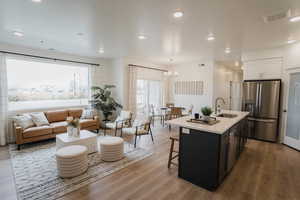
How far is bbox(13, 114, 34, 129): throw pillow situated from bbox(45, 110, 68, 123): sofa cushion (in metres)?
0.55

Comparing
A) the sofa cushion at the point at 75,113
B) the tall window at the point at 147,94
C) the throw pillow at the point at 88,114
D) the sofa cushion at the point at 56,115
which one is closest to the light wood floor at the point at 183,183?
the sofa cushion at the point at 56,115

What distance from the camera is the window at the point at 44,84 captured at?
452 cm

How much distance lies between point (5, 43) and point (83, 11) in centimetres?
339

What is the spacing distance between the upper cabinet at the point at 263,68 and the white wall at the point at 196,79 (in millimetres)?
1418

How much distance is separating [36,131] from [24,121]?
445 mm

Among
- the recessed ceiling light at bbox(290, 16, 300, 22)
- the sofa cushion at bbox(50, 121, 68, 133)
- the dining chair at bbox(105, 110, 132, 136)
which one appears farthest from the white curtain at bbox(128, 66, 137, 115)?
the recessed ceiling light at bbox(290, 16, 300, 22)

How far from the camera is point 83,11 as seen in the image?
98.3 inches

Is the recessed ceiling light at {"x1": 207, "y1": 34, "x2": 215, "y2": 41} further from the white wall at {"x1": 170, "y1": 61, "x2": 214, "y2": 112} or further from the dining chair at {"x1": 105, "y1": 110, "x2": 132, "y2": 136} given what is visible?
the dining chair at {"x1": 105, "y1": 110, "x2": 132, "y2": 136}

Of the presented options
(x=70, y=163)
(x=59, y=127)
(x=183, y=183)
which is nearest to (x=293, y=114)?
(x=183, y=183)

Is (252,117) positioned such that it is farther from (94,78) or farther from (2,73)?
(2,73)

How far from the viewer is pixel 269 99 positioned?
450cm

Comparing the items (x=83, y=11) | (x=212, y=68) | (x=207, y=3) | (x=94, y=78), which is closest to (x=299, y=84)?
(x=212, y=68)

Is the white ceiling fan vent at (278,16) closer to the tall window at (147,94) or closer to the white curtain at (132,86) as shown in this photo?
the white curtain at (132,86)

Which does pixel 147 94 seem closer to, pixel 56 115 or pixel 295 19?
pixel 56 115
